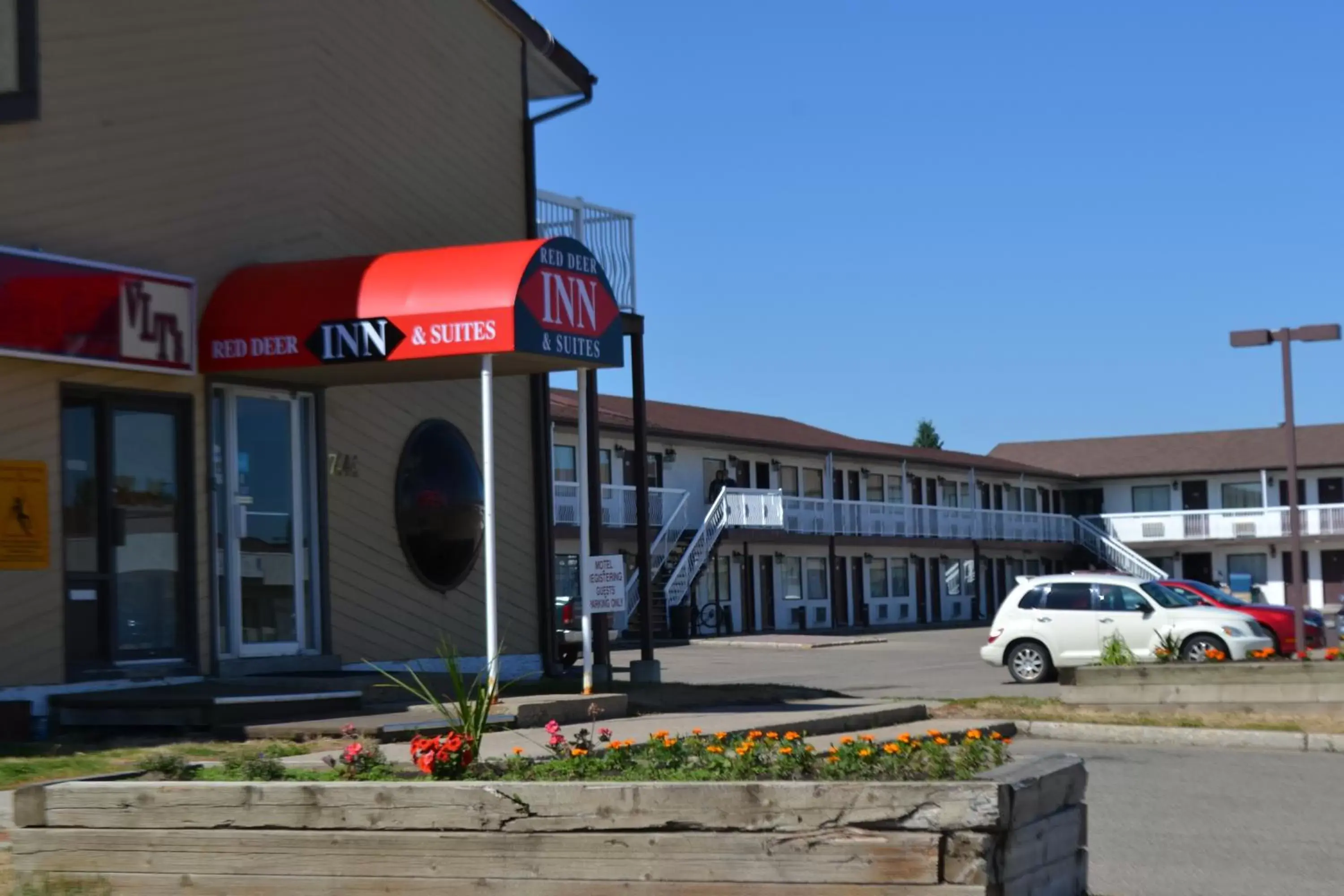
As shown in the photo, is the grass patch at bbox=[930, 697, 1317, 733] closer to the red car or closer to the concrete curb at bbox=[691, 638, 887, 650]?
the red car

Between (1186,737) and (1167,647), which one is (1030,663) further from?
(1186,737)

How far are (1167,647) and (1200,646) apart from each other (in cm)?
334

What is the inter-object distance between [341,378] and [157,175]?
2.57m

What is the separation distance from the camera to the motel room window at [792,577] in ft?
170

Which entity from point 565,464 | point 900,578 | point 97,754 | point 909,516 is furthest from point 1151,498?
point 97,754

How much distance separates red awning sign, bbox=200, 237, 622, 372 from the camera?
1426 cm

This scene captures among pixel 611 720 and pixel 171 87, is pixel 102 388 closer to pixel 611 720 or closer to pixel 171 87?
pixel 171 87

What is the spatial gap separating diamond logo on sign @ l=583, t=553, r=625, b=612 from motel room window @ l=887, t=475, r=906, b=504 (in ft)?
146

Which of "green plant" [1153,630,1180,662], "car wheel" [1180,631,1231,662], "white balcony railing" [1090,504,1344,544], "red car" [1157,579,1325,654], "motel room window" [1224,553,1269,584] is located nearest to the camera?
"green plant" [1153,630,1180,662]

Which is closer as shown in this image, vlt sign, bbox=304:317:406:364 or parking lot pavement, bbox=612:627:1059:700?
vlt sign, bbox=304:317:406:364

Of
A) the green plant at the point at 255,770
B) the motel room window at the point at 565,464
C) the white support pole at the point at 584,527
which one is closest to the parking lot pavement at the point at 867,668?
the white support pole at the point at 584,527

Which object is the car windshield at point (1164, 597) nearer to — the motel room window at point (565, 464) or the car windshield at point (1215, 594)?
the car windshield at point (1215, 594)

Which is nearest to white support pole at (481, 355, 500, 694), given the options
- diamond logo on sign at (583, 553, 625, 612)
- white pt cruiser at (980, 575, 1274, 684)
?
diamond logo on sign at (583, 553, 625, 612)

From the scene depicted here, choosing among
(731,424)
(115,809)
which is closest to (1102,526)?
(731,424)
